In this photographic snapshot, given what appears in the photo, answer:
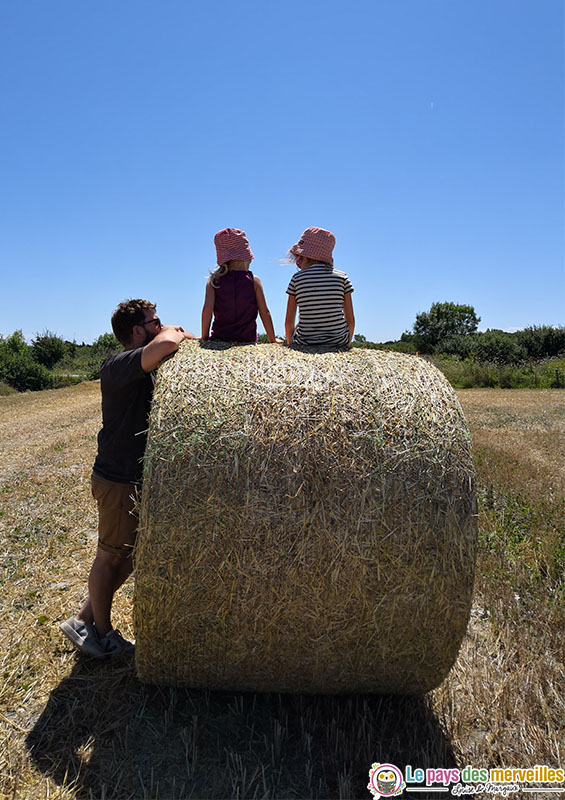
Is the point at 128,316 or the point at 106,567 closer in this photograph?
the point at 106,567

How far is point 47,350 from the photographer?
4269 cm

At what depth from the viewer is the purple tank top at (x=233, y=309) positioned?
430 cm

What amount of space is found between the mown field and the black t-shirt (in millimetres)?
1397

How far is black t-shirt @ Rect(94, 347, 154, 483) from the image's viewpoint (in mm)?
3418

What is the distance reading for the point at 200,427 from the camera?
2.92 meters

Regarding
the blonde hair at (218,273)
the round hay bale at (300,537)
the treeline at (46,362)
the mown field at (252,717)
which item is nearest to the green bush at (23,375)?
the treeline at (46,362)

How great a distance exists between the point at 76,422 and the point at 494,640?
495 inches

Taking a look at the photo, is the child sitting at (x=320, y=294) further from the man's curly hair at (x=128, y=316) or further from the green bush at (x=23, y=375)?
the green bush at (x=23, y=375)

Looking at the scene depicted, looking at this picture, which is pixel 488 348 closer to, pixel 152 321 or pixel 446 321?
pixel 446 321

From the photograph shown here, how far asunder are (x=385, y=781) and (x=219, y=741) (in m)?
0.94

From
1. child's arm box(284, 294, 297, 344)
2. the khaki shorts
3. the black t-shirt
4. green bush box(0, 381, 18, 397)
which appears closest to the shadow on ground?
the khaki shorts

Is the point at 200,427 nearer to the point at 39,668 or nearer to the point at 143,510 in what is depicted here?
the point at 143,510

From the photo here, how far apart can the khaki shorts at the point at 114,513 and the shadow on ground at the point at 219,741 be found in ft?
2.93

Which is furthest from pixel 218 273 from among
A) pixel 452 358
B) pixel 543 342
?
pixel 543 342
